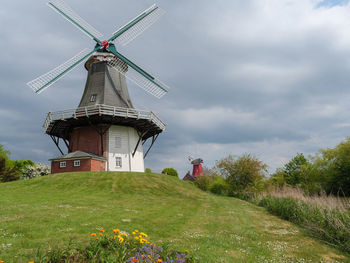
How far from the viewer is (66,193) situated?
18.3 meters

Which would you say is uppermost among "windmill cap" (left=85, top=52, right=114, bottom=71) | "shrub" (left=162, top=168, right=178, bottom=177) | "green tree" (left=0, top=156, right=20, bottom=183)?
"windmill cap" (left=85, top=52, right=114, bottom=71)

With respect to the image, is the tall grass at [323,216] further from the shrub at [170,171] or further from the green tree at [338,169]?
the shrub at [170,171]

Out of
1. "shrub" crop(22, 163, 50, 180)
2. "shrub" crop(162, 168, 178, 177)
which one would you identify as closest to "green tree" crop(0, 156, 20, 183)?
"shrub" crop(22, 163, 50, 180)

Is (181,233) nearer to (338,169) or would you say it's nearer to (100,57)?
(338,169)

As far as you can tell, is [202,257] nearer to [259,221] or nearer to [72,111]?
[259,221]

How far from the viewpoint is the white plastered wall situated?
29.9 m

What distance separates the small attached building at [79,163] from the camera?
90.6 ft

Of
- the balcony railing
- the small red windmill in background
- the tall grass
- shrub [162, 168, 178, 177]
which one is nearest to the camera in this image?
the tall grass

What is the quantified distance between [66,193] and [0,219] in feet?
30.4

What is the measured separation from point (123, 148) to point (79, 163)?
18.1 ft

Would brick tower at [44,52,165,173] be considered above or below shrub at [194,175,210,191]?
above

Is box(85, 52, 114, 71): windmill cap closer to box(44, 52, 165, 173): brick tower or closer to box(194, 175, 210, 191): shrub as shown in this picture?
box(44, 52, 165, 173): brick tower

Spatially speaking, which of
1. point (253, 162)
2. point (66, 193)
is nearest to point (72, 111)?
point (66, 193)

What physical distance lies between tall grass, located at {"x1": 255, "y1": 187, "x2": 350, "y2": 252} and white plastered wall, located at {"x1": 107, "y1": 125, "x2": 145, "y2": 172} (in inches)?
780
